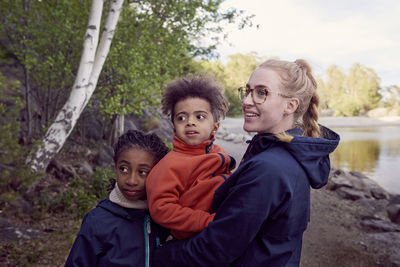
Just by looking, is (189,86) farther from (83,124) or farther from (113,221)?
(83,124)

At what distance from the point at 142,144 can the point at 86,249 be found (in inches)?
26.2

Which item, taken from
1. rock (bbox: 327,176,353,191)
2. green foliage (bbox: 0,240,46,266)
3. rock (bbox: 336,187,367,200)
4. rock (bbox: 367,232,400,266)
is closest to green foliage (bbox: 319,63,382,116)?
rock (bbox: 327,176,353,191)

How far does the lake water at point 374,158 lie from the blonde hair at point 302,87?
1348 cm

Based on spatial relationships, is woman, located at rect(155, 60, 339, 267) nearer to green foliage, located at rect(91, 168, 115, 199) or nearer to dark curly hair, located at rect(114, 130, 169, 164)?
dark curly hair, located at rect(114, 130, 169, 164)

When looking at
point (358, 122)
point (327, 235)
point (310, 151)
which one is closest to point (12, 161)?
point (310, 151)

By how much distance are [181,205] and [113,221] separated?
0.45m

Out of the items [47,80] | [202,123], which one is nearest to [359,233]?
[202,123]

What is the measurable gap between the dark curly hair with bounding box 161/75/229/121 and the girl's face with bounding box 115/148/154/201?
1.12 ft

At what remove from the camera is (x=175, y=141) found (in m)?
1.95

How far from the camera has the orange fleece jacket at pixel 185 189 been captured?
5.25ft

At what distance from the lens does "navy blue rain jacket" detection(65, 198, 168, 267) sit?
1771 mm

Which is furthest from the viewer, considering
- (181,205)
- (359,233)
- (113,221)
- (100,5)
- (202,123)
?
(359,233)

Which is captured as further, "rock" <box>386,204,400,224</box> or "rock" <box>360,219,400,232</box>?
"rock" <box>386,204,400,224</box>

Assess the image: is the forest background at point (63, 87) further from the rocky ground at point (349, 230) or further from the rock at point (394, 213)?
the rock at point (394, 213)
